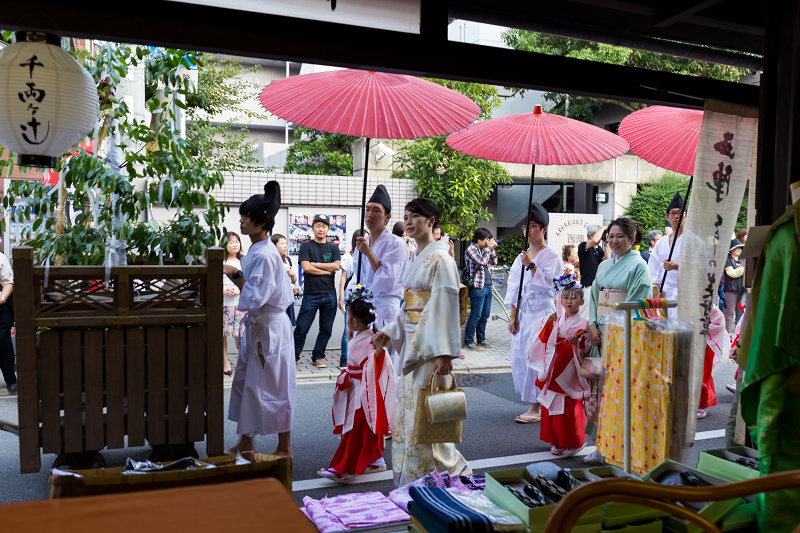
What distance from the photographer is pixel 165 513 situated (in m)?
1.58

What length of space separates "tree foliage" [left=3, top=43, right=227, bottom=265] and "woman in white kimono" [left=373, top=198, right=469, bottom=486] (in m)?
1.63

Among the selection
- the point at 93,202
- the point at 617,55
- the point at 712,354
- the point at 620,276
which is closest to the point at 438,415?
the point at 620,276

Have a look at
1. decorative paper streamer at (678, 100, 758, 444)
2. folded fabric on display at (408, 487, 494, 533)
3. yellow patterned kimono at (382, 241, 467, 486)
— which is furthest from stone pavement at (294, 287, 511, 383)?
folded fabric on display at (408, 487, 494, 533)

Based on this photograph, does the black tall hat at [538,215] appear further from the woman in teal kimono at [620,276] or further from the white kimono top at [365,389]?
the white kimono top at [365,389]

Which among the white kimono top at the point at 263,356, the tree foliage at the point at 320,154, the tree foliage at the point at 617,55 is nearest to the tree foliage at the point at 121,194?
the white kimono top at the point at 263,356

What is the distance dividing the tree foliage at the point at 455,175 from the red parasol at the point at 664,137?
8541 mm

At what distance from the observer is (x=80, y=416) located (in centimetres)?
390

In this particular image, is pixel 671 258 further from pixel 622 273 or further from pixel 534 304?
pixel 622 273

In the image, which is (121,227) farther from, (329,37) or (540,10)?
(540,10)

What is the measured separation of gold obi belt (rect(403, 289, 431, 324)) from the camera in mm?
4125

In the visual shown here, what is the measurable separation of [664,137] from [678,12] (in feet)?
6.67

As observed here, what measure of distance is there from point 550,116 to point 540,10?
227cm

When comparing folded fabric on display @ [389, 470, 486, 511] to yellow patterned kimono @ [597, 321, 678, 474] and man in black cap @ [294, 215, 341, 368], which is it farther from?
man in black cap @ [294, 215, 341, 368]

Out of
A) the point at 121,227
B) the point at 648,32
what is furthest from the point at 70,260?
the point at 648,32
